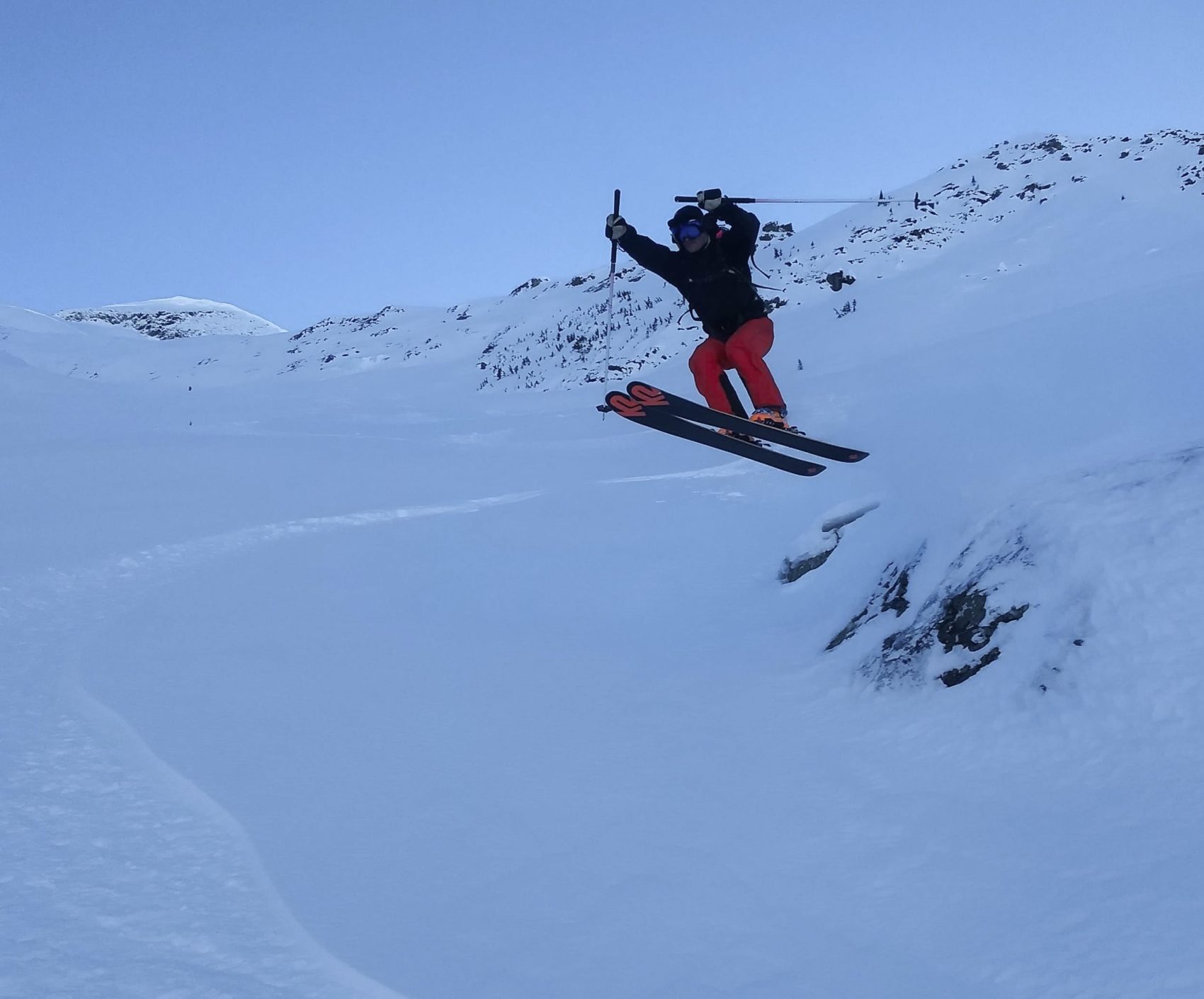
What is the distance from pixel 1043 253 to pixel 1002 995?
2006cm

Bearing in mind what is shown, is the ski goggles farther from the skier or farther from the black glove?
the black glove

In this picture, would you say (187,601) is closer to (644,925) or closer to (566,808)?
(566,808)

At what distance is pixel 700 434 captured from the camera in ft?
24.9

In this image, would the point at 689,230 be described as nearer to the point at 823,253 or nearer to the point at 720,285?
the point at 720,285

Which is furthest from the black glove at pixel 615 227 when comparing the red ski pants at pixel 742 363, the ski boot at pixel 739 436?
the ski boot at pixel 739 436

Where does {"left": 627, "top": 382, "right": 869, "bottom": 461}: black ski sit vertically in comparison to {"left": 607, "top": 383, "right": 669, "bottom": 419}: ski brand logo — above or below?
below

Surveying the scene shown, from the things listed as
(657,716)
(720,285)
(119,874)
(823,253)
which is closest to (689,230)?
(720,285)

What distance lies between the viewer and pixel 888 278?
76.7 feet

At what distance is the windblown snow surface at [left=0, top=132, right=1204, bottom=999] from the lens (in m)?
3.21

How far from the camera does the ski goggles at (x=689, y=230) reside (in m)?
7.26

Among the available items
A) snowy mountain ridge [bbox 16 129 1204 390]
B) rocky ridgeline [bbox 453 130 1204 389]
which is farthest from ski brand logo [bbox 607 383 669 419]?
rocky ridgeline [bbox 453 130 1204 389]

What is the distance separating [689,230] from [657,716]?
4.02 metres

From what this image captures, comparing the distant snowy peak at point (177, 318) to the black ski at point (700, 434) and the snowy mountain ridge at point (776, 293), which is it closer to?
the snowy mountain ridge at point (776, 293)

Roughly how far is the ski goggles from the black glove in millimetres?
553
